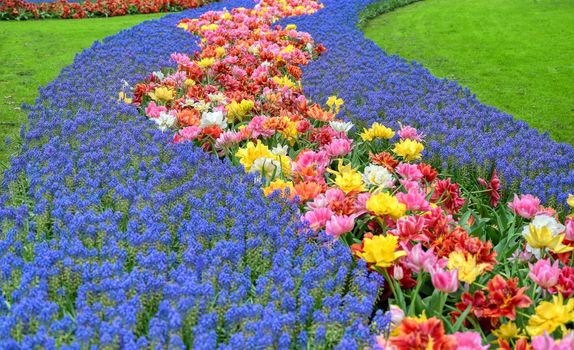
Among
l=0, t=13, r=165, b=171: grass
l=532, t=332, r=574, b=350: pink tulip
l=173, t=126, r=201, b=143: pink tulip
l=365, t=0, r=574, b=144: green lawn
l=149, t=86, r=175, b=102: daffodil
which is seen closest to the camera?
l=532, t=332, r=574, b=350: pink tulip

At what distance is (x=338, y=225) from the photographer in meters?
3.36

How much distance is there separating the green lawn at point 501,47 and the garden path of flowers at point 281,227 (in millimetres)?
3289

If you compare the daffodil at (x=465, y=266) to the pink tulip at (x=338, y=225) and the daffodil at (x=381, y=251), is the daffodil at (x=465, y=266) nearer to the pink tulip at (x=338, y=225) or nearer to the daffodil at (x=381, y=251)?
the daffodil at (x=381, y=251)

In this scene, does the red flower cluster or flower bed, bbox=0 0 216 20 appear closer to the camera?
the red flower cluster

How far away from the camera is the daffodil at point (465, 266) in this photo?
290cm

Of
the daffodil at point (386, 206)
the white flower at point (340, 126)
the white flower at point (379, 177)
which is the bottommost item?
the white flower at point (340, 126)

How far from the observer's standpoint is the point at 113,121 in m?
5.39

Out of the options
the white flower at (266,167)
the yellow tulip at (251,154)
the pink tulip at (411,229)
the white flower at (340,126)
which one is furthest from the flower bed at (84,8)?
the pink tulip at (411,229)

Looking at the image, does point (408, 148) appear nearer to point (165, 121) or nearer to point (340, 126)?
point (340, 126)

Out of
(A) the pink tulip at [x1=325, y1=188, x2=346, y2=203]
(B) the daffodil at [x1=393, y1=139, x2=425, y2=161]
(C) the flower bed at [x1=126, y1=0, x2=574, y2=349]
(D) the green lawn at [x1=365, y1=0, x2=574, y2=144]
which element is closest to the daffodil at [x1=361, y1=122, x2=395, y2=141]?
(C) the flower bed at [x1=126, y1=0, x2=574, y2=349]

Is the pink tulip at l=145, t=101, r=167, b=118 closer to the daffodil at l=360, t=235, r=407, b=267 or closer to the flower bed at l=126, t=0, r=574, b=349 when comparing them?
the flower bed at l=126, t=0, r=574, b=349

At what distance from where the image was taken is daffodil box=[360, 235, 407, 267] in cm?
301

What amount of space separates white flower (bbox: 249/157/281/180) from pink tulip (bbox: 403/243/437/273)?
4.83ft

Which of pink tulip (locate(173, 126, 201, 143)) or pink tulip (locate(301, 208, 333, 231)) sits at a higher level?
pink tulip (locate(301, 208, 333, 231))
